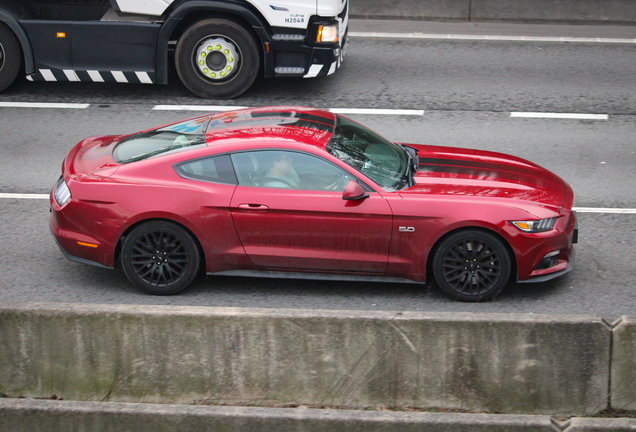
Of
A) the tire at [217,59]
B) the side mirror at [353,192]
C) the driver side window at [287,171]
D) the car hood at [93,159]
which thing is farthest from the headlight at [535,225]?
the tire at [217,59]

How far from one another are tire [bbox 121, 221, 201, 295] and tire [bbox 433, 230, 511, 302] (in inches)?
77.6

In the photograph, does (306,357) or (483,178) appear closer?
(306,357)

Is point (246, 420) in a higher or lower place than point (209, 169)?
lower

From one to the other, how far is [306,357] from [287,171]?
1.92 meters

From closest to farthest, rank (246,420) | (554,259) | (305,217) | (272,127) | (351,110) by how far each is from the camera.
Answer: (246,420)
(305,217)
(554,259)
(272,127)
(351,110)

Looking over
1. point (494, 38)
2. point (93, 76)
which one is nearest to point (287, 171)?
point (93, 76)

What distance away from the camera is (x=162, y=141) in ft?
21.3

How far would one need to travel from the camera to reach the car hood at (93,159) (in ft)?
20.4

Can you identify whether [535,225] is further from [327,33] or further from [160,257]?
[327,33]

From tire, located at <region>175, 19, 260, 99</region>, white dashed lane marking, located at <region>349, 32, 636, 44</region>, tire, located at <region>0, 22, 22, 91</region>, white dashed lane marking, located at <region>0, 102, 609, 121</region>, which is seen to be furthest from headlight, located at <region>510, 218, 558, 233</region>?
white dashed lane marking, located at <region>349, 32, 636, 44</region>

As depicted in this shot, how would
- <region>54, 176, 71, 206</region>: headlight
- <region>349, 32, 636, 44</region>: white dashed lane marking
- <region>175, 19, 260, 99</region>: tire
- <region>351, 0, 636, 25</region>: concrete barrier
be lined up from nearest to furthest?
<region>54, 176, 71, 206</region>: headlight < <region>175, 19, 260, 99</region>: tire < <region>349, 32, 636, 44</region>: white dashed lane marking < <region>351, 0, 636, 25</region>: concrete barrier

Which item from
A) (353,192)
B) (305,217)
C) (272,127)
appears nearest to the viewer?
(353,192)

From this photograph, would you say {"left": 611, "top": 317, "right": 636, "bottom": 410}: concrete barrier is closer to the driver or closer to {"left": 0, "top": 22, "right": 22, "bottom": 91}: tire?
the driver

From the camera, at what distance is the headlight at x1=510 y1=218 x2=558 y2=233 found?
19.1 ft
